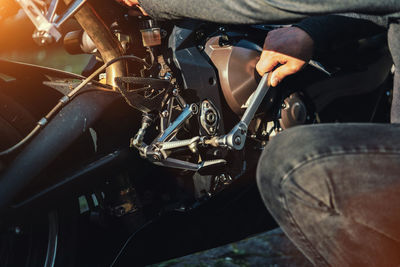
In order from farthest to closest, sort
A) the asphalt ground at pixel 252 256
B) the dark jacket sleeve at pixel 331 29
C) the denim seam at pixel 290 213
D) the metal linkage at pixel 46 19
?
the asphalt ground at pixel 252 256 → the dark jacket sleeve at pixel 331 29 → the metal linkage at pixel 46 19 → the denim seam at pixel 290 213

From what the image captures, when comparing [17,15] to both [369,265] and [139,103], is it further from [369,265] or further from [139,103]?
[369,265]

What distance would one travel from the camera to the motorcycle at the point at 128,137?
1.17 m

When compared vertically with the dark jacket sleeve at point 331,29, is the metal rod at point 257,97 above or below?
below

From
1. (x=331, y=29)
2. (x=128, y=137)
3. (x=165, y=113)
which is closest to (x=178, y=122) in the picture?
(x=165, y=113)

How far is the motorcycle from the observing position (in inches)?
45.9

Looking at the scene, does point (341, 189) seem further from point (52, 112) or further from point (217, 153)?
point (52, 112)

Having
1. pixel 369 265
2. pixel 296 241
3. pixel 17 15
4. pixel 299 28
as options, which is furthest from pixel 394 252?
pixel 17 15

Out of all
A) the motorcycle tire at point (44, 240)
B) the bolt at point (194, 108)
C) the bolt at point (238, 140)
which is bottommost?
the motorcycle tire at point (44, 240)

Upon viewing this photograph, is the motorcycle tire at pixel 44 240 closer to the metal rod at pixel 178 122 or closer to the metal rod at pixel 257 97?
the metal rod at pixel 178 122

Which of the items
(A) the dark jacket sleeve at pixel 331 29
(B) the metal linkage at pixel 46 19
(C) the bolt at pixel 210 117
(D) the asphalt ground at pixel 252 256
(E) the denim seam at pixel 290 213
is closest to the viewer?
(E) the denim seam at pixel 290 213

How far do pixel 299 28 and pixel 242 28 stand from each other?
341mm

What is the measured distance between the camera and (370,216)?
0.87 metres

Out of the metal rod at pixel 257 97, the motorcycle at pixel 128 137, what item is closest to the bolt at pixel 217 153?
the motorcycle at pixel 128 137

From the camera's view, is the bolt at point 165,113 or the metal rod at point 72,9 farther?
the bolt at point 165,113
